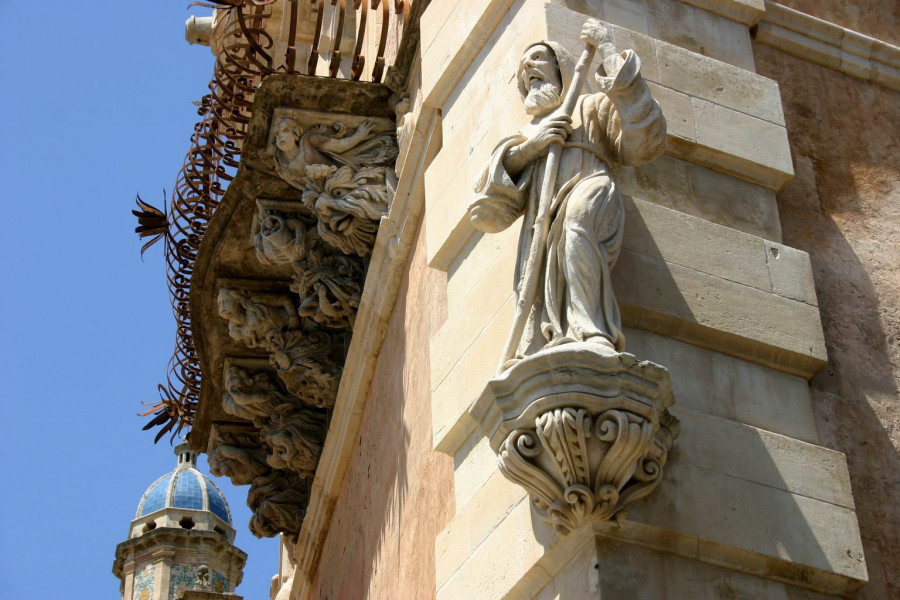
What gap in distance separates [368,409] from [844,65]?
11.4 ft

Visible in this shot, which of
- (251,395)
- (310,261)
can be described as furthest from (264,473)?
(310,261)

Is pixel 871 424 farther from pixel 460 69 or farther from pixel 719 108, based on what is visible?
pixel 460 69

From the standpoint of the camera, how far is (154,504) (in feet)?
113

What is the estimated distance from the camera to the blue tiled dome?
34.2 m

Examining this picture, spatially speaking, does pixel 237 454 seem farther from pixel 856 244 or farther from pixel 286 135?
pixel 856 244

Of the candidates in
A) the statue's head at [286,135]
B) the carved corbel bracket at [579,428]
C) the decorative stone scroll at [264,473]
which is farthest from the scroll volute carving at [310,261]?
the carved corbel bracket at [579,428]

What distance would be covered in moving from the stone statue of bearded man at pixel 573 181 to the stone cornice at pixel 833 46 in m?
1.70

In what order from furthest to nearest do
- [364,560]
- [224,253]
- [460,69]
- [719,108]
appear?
[224,253] < [364,560] < [460,69] < [719,108]

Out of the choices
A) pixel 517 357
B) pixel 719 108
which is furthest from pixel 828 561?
pixel 719 108

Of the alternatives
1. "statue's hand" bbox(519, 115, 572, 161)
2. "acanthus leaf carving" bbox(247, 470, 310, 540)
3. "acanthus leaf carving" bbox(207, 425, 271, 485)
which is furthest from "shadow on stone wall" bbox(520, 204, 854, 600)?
"acanthus leaf carving" bbox(207, 425, 271, 485)

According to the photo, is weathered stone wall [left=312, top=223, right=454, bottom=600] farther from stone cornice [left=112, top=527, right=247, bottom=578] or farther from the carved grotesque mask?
stone cornice [left=112, top=527, right=247, bottom=578]

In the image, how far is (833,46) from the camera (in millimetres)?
7816

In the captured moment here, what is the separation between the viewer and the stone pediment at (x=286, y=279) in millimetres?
9375

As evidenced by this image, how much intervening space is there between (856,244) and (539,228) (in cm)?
198
